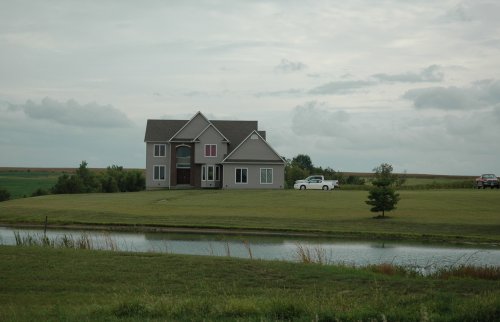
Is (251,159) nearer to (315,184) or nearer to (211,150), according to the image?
(211,150)

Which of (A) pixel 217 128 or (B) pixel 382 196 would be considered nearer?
(B) pixel 382 196

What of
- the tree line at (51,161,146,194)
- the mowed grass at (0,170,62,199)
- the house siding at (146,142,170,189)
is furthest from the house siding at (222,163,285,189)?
the mowed grass at (0,170,62,199)

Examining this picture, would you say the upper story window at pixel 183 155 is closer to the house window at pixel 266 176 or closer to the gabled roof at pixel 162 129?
the gabled roof at pixel 162 129

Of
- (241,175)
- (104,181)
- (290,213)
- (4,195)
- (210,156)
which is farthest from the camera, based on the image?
(104,181)

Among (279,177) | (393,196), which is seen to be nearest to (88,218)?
(393,196)

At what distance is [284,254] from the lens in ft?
86.7

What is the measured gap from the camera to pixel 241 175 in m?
72.4

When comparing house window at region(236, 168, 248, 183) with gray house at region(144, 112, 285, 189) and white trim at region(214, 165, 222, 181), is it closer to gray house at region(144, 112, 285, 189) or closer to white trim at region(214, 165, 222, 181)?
gray house at region(144, 112, 285, 189)

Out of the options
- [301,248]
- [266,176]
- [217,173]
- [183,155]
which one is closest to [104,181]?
[183,155]

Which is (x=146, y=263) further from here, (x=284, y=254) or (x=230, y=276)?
(x=284, y=254)

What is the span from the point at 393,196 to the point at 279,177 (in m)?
29.3

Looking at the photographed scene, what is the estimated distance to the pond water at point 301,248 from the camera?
24750mm

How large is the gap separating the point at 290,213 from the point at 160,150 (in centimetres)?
3287

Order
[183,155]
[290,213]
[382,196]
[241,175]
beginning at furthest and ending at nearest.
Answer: [183,155] < [241,175] < [290,213] < [382,196]
